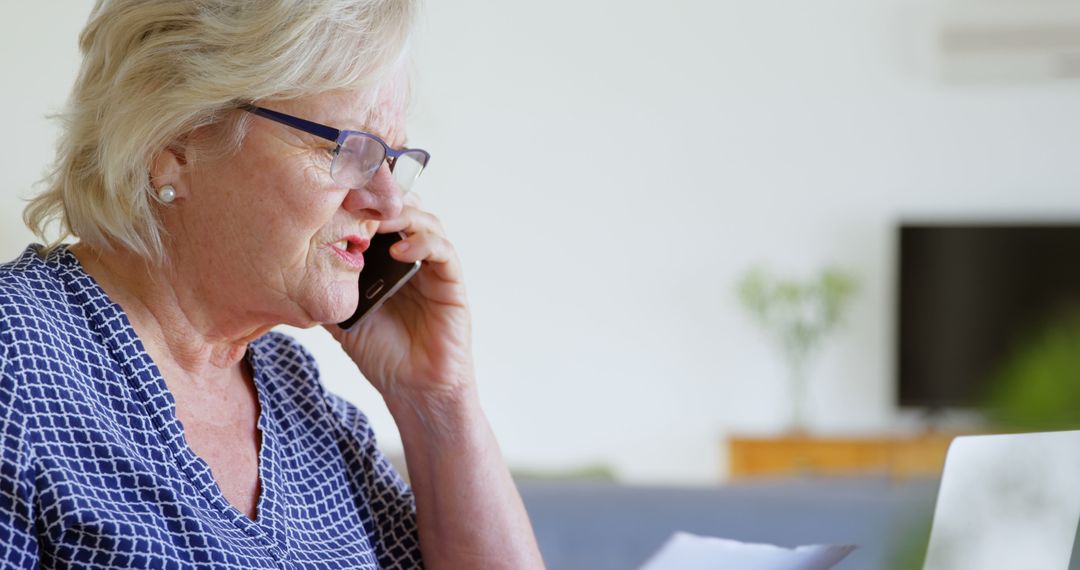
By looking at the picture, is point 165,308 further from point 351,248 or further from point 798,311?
point 798,311

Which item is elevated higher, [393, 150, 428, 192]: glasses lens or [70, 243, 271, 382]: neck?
[393, 150, 428, 192]: glasses lens

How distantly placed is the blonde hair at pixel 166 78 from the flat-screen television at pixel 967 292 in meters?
4.03

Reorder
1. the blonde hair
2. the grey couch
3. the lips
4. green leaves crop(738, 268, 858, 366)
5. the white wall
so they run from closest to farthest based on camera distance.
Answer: the blonde hair, the lips, the grey couch, green leaves crop(738, 268, 858, 366), the white wall

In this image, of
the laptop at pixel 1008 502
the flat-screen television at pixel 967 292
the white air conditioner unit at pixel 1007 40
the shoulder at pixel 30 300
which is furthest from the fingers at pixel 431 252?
the white air conditioner unit at pixel 1007 40

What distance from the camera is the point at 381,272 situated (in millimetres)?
1379

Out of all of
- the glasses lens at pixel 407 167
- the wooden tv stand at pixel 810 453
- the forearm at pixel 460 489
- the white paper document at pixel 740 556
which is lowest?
the wooden tv stand at pixel 810 453

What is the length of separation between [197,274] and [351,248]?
6.5 inches

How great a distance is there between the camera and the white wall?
16.1 ft

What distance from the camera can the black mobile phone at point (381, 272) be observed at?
1364 mm

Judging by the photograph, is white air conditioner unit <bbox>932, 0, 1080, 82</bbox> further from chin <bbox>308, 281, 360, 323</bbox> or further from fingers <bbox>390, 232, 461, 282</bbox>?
chin <bbox>308, 281, 360, 323</bbox>

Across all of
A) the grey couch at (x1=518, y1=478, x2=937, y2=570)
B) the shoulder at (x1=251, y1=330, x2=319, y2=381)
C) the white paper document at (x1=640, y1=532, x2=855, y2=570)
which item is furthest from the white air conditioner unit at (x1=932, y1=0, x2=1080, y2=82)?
the shoulder at (x1=251, y1=330, x2=319, y2=381)

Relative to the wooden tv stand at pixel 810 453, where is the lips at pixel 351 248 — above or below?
above

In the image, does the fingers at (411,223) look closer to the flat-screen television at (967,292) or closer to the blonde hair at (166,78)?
the blonde hair at (166,78)

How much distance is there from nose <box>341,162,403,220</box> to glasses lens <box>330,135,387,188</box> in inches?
0.5
